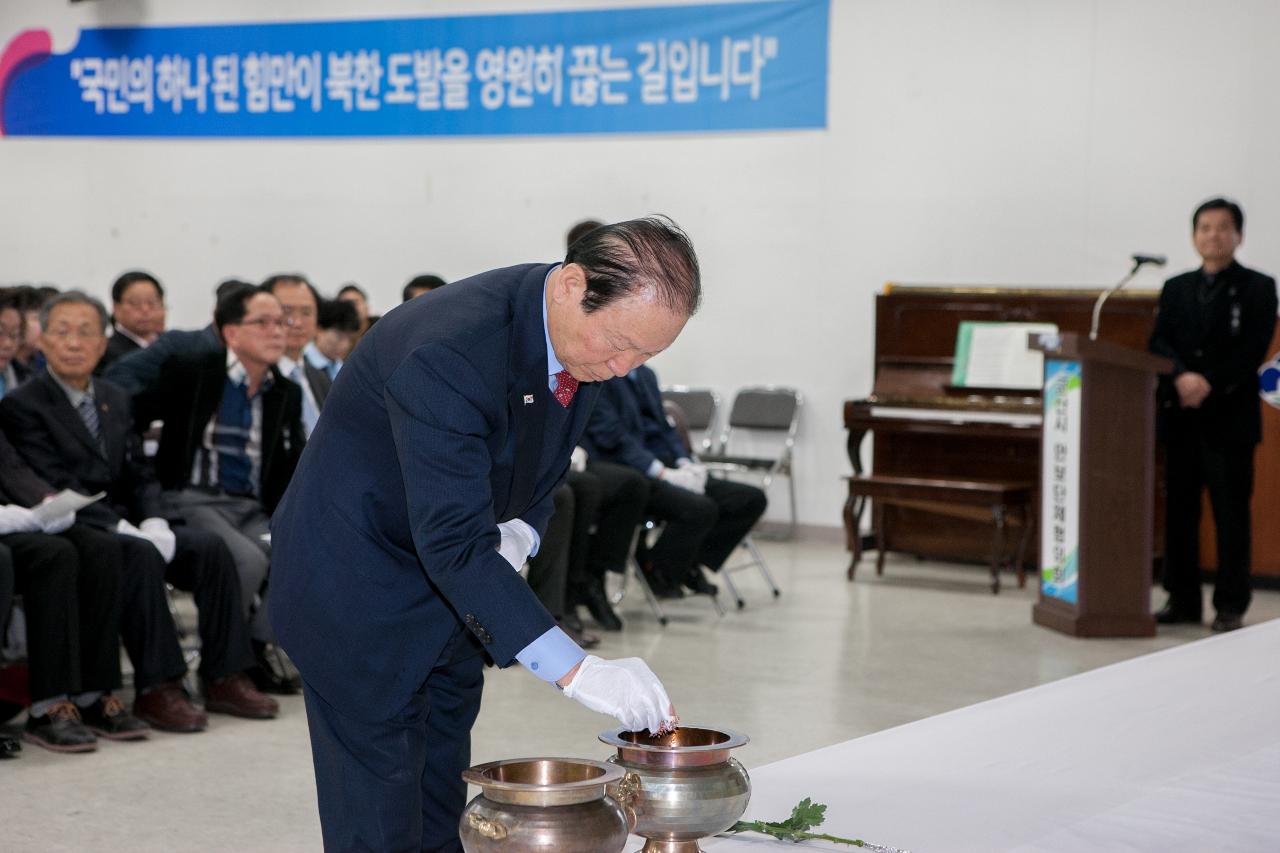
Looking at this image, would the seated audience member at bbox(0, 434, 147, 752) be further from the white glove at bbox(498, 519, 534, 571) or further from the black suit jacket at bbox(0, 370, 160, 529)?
the white glove at bbox(498, 519, 534, 571)

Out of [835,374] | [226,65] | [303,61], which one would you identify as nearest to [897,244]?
[835,374]

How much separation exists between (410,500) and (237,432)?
3.19 m

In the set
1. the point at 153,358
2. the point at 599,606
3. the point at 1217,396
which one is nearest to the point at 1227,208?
the point at 1217,396

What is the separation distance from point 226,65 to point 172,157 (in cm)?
78

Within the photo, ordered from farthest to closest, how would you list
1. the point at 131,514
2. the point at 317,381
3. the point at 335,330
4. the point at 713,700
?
the point at 335,330 → the point at 317,381 → the point at 713,700 → the point at 131,514

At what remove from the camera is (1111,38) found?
758cm

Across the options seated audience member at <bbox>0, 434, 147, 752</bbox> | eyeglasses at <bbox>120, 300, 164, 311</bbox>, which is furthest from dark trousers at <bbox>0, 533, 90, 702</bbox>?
eyeglasses at <bbox>120, 300, 164, 311</bbox>

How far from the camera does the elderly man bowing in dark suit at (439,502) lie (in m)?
1.67

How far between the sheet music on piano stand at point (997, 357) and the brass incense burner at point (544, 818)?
598 centimetres

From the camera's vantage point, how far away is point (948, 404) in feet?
23.8

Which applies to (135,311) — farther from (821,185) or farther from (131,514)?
(821,185)

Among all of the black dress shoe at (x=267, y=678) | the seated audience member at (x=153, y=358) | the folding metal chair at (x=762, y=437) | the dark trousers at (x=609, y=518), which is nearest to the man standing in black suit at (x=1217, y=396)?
the dark trousers at (x=609, y=518)

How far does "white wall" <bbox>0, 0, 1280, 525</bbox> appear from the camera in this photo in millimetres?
7469

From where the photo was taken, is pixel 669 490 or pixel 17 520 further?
pixel 669 490
